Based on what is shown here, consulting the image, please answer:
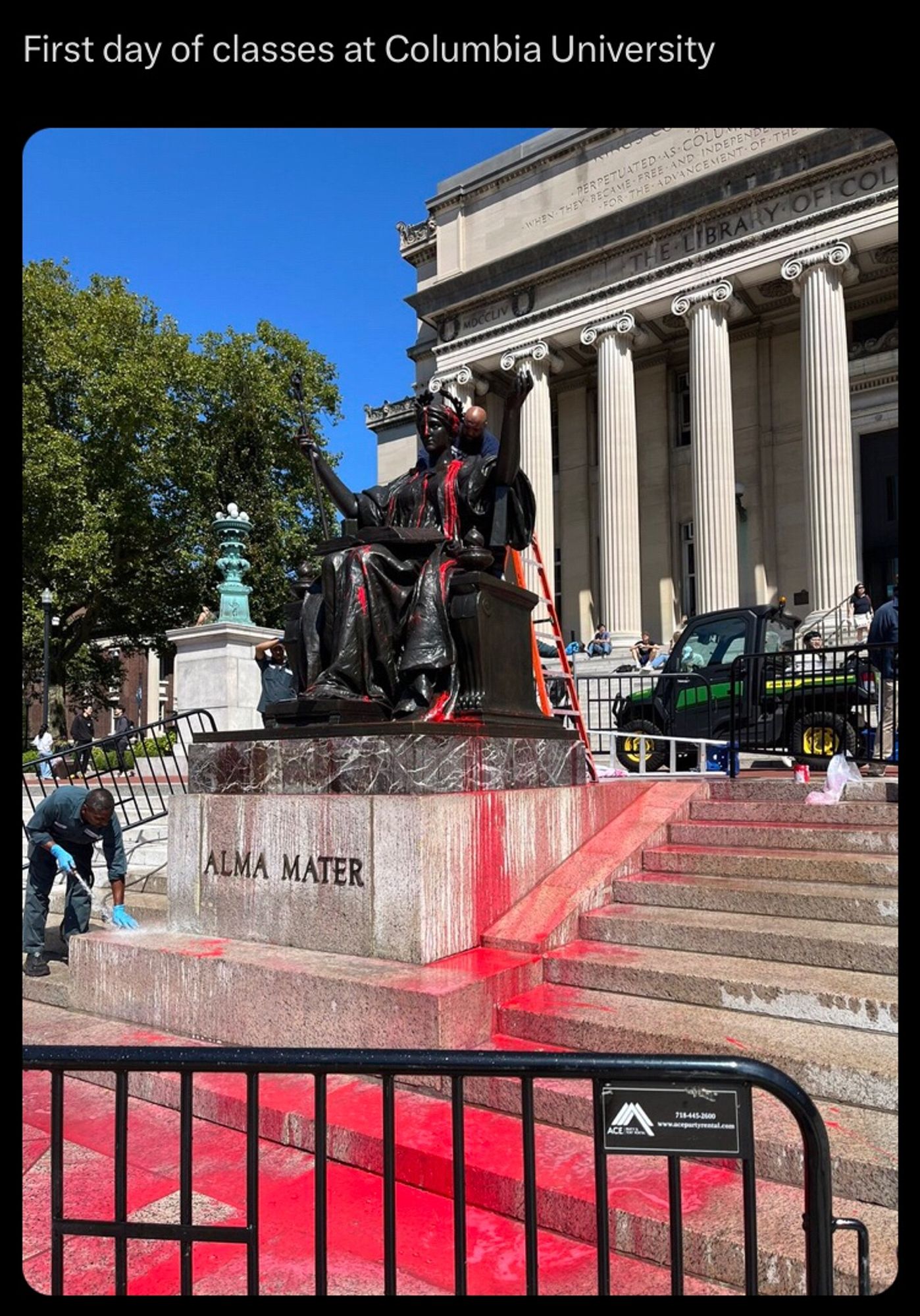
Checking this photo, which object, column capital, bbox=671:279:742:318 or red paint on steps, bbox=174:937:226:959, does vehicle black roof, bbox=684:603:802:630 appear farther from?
column capital, bbox=671:279:742:318

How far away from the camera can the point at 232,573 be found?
17.3m

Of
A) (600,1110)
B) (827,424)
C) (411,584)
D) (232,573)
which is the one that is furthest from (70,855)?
(827,424)

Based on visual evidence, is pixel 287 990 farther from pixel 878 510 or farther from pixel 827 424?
pixel 878 510

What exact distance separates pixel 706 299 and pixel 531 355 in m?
6.11

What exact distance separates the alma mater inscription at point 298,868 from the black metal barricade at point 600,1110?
2422mm

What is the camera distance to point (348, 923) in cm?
464

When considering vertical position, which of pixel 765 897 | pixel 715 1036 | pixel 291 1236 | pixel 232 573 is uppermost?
pixel 232 573

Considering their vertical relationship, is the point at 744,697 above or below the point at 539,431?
below

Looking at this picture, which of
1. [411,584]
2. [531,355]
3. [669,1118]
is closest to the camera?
[669,1118]

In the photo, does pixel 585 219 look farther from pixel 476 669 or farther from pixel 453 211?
pixel 476 669

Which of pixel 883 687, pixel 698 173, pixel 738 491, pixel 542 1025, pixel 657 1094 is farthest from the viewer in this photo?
pixel 738 491

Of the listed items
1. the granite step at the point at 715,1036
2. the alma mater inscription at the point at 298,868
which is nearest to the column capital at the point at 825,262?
the alma mater inscription at the point at 298,868
